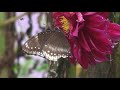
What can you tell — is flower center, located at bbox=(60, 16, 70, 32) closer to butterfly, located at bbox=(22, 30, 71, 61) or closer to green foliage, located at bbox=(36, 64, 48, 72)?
butterfly, located at bbox=(22, 30, 71, 61)

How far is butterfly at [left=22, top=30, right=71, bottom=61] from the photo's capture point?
1.57 feet

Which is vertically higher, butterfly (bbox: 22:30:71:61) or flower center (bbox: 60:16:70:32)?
flower center (bbox: 60:16:70:32)

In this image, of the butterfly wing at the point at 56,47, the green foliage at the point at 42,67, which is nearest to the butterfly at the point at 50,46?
the butterfly wing at the point at 56,47

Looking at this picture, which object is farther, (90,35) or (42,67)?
(42,67)

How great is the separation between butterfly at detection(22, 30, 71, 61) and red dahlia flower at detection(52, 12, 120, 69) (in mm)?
12

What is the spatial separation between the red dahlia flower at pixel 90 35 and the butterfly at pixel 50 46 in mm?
12

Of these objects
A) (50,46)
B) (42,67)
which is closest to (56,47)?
(50,46)

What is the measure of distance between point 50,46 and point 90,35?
6 cm

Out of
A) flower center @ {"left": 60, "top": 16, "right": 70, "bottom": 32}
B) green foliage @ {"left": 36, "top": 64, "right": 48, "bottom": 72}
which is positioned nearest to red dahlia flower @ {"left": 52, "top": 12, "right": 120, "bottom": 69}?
flower center @ {"left": 60, "top": 16, "right": 70, "bottom": 32}

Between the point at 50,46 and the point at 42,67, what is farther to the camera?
the point at 42,67

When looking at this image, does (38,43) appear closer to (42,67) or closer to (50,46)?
(50,46)

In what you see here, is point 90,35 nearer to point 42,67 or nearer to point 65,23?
point 65,23

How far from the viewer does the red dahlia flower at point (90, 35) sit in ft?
1.49

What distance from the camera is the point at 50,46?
49 cm
